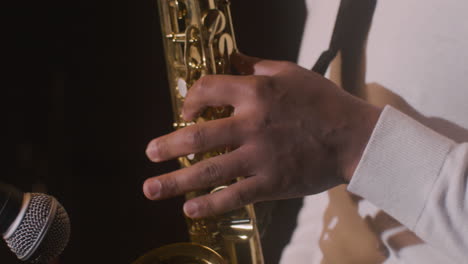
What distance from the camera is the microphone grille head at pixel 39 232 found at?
61cm

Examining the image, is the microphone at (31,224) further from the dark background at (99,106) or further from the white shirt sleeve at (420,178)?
the dark background at (99,106)

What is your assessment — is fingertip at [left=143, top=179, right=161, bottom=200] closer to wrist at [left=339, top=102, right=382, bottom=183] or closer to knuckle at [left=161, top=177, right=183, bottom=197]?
knuckle at [left=161, top=177, right=183, bottom=197]

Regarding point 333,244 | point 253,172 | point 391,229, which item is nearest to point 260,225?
point 333,244

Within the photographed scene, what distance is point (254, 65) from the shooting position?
2.59 ft

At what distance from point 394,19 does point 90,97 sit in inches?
35.0

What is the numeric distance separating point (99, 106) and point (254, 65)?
2.19 feet

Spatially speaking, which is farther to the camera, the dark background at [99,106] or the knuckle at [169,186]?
the dark background at [99,106]

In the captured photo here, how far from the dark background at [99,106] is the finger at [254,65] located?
1.20 ft

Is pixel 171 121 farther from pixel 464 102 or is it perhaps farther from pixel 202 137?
pixel 464 102

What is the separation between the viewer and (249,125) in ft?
2.09

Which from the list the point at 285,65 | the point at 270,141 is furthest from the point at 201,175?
the point at 285,65

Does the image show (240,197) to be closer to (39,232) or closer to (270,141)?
(270,141)

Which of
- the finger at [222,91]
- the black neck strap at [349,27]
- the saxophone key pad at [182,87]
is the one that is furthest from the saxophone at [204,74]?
the black neck strap at [349,27]

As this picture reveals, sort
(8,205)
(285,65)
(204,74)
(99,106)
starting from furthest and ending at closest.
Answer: (99,106), (204,74), (285,65), (8,205)
